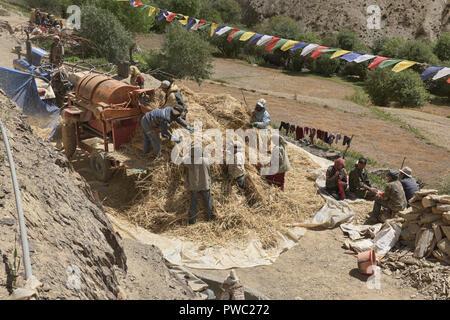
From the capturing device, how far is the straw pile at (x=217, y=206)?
730 cm

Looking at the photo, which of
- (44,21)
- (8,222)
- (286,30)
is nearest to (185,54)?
(44,21)

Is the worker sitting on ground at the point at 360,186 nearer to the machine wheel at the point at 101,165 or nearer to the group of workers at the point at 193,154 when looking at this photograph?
the group of workers at the point at 193,154

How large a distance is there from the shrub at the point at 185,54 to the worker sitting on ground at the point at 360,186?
48.1 feet

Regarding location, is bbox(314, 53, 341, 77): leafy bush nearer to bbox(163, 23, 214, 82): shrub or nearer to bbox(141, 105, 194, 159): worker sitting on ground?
bbox(163, 23, 214, 82): shrub

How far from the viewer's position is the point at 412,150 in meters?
14.7

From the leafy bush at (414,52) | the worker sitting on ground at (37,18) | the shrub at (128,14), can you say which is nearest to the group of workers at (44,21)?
the worker sitting on ground at (37,18)

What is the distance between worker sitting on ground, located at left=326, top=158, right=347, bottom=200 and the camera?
875cm

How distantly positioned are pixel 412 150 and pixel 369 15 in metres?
36.4

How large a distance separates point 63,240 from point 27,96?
778cm

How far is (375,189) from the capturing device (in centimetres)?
887

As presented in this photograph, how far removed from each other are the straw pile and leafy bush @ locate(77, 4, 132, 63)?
1685cm

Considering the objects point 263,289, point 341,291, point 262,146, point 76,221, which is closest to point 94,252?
point 76,221

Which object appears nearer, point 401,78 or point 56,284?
point 56,284
